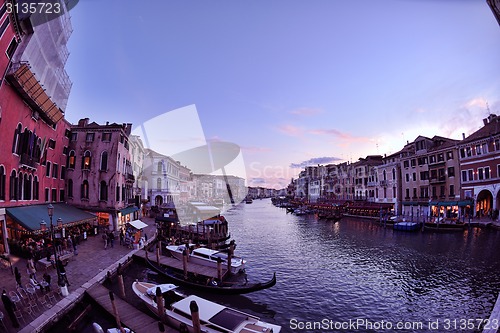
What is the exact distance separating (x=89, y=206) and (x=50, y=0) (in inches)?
742

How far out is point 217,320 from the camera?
11.0 meters

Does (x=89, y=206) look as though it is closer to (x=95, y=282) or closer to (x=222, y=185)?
(x=95, y=282)

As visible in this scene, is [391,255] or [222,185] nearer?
[391,255]

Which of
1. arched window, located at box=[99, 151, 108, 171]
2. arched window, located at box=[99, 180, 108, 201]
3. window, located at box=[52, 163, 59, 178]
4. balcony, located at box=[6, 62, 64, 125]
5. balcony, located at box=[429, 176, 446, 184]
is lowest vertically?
arched window, located at box=[99, 180, 108, 201]

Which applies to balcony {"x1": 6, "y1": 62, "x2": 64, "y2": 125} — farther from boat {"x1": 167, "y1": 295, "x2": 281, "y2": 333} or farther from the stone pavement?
boat {"x1": 167, "y1": 295, "x2": 281, "y2": 333}

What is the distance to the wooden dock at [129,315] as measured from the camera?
1091 centimetres

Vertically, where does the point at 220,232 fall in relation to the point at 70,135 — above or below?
below

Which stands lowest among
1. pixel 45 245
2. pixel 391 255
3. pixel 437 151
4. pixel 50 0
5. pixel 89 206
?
pixel 391 255

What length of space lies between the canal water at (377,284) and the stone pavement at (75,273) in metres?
2.56

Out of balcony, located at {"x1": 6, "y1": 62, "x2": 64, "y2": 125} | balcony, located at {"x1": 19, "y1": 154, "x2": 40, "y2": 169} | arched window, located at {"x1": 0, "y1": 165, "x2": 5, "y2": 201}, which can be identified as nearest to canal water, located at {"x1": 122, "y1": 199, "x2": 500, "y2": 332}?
arched window, located at {"x1": 0, "y1": 165, "x2": 5, "y2": 201}

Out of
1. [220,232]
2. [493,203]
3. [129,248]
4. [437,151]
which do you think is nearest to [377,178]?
[437,151]

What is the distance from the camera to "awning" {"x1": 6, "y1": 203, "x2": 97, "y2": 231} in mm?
16922

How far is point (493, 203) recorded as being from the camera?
3791 cm

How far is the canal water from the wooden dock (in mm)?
4813
